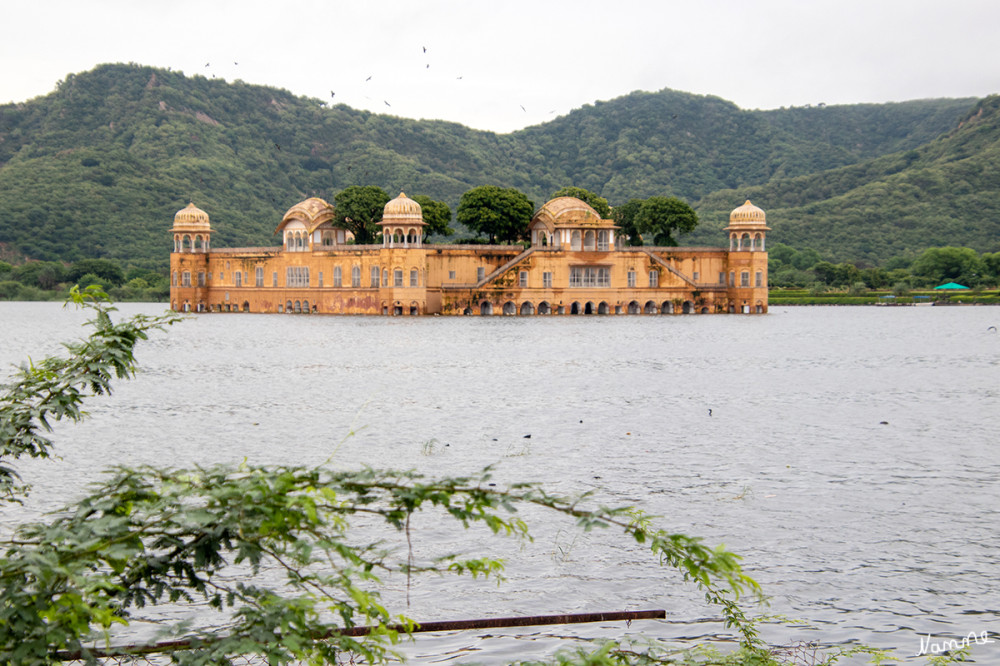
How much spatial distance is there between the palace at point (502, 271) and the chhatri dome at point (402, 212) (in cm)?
7

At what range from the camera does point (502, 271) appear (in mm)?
76375

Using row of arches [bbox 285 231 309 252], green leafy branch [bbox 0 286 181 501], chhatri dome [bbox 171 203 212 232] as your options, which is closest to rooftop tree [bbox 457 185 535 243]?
row of arches [bbox 285 231 309 252]

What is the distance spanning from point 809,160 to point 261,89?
284 ft

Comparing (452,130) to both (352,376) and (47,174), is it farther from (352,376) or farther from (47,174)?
(352,376)

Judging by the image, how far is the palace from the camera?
7506 centimetres

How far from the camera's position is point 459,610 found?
977 cm

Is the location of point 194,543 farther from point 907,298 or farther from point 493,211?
point 907,298

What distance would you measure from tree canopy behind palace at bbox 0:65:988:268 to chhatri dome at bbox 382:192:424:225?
19605 millimetres

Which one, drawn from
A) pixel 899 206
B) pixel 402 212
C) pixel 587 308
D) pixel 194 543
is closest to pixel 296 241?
pixel 402 212

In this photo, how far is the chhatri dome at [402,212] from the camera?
243 feet

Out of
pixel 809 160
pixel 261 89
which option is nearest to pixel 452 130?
pixel 261 89
